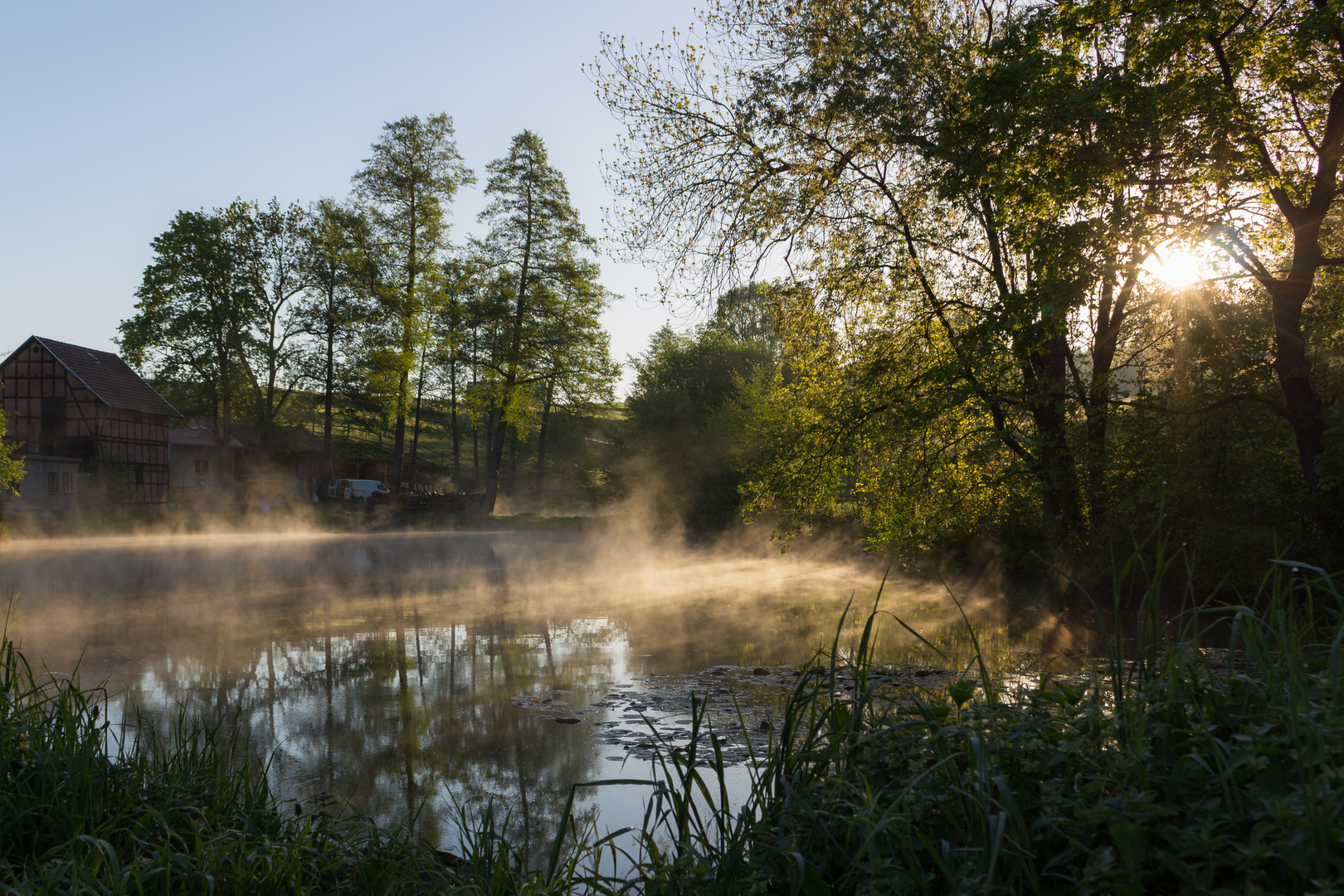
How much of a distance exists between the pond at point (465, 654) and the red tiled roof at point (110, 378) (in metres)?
23.0

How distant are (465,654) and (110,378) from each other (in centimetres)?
3964

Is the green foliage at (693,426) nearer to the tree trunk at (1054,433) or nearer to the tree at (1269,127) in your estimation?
the tree trunk at (1054,433)

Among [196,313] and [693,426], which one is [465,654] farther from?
[196,313]

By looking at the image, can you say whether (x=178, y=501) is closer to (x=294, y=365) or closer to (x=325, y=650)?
(x=294, y=365)

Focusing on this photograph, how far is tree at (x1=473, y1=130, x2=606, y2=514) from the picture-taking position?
3359cm

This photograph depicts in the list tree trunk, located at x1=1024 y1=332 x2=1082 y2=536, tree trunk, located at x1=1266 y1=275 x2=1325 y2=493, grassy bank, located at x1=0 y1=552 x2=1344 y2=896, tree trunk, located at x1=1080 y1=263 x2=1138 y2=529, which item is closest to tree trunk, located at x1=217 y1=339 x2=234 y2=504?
tree trunk, located at x1=1024 y1=332 x2=1082 y2=536

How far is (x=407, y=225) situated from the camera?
3450cm

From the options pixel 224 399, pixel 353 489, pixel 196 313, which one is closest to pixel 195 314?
pixel 196 313

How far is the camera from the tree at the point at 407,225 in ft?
112

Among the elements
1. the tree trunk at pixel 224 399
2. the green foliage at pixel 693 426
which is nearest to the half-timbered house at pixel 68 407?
the tree trunk at pixel 224 399

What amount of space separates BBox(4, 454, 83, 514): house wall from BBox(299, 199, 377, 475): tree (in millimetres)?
9622

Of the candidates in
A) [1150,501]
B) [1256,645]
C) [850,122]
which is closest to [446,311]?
[850,122]

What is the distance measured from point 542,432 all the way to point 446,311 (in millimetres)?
16549

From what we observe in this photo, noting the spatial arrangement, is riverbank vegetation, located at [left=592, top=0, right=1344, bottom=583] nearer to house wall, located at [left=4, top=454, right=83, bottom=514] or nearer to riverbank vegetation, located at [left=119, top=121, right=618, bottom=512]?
riverbank vegetation, located at [left=119, top=121, right=618, bottom=512]
